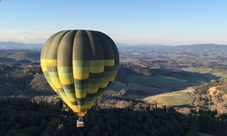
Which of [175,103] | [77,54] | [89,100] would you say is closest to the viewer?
[77,54]

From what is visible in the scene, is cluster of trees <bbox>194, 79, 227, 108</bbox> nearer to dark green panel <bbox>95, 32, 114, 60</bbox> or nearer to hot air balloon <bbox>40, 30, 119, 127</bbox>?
hot air balloon <bbox>40, 30, 119, 127</bbox>

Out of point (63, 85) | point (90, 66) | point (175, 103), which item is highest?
point (90, 66)

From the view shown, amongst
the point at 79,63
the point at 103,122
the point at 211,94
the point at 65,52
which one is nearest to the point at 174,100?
the point at 211,94

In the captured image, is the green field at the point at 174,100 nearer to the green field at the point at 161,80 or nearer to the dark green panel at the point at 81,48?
the green field at the point at 161,80

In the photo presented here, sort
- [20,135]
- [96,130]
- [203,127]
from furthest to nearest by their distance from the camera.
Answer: [203,127] → [96,130] → [20,135]

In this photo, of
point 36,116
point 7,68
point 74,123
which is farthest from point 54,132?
point 7,68

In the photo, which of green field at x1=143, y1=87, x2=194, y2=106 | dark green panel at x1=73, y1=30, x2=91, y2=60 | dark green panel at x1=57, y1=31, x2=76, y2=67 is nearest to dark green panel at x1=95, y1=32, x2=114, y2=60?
dark green panel at x1=73, y1=30, x2=91, y2=60

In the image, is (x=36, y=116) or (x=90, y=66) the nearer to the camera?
(x=90, y=66)

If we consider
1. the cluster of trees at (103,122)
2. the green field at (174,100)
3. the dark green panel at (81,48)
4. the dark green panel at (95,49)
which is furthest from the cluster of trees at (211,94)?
the dark green panel at (81,48)

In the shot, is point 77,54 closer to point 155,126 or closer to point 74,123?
point 74,123

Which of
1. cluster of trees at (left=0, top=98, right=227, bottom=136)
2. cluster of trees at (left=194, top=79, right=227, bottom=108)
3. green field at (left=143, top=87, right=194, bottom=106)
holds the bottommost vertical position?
green field at (left=143, top=87, right=194, bottom=106)
